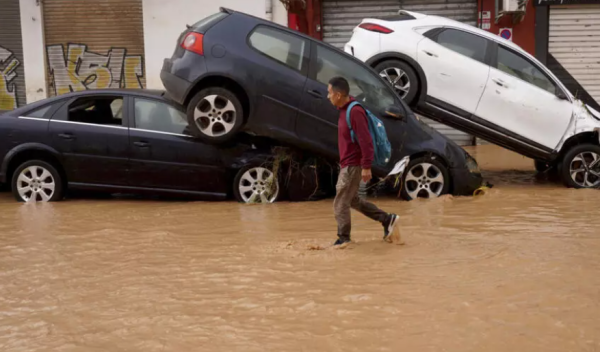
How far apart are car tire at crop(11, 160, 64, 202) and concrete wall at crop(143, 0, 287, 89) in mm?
7899

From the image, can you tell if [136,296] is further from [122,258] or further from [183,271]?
[122,258]

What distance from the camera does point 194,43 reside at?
8039mm

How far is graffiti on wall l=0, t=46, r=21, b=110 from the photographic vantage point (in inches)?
643

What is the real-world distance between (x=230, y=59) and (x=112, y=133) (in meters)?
1.67

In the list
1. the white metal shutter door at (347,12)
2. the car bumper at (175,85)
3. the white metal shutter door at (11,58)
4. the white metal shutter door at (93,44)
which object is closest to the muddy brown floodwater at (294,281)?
the car bumper at (175,85)

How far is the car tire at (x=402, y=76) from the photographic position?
891 cm

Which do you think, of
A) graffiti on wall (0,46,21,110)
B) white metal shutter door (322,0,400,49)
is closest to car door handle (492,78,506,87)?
white metal shutter door (322,0,400,49)

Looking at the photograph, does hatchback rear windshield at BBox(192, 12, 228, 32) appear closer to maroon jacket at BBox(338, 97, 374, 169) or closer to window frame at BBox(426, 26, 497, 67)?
window frame at BBox(426, 26, 497, 67)

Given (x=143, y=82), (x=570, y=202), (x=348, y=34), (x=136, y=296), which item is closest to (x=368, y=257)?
(x=136, y=296)

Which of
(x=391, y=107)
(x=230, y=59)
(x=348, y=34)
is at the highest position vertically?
(x=348, y=34)

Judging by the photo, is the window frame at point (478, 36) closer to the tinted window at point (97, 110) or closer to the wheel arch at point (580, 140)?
the wheel arch at point (580, 140)

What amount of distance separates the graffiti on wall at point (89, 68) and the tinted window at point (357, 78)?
8.73 m

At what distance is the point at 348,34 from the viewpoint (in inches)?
607

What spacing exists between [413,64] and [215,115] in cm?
267
